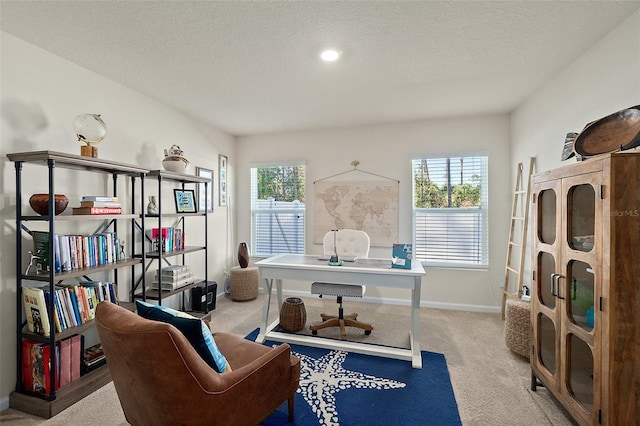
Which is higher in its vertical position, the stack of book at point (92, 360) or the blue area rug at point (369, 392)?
the stack of book at point (92, 360)

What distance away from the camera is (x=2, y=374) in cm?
212

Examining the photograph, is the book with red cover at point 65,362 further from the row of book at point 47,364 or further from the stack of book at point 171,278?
the stack of book at point 171,278

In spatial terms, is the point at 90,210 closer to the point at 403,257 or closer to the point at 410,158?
the point at 403,257

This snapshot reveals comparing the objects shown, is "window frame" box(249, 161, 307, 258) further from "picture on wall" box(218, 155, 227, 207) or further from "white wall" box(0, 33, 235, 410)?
"white wall" box(0, 33, 235, 410)

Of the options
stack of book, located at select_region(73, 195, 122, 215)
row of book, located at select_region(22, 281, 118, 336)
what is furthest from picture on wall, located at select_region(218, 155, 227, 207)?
row of book, located at select_region(22, 281, 118, 336)

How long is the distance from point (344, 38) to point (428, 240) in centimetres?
290

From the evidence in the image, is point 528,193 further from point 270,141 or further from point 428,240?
point 270,141

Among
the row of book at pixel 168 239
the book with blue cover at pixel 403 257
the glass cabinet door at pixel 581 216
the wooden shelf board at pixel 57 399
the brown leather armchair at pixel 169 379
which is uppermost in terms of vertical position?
the glass cabinet door at pixel 581 216

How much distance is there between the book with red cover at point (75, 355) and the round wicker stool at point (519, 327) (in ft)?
11.7

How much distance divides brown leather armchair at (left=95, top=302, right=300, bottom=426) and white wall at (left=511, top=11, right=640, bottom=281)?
2808mm

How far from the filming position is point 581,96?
7.95 feet

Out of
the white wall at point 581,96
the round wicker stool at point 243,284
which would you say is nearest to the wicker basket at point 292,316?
the round wicker stool at point 243,284

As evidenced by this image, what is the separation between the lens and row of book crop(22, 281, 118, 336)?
2.10m

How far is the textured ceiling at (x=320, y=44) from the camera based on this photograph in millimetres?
1864
